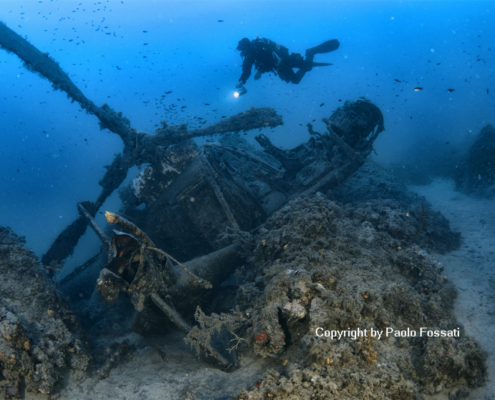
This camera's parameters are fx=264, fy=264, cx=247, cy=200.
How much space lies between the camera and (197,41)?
446 ft

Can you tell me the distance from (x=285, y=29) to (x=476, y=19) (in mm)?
83010

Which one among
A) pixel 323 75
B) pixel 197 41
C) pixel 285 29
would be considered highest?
pixel 285 29

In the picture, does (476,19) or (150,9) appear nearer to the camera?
(476,19)

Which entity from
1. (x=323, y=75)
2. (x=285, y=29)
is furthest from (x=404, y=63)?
(x=285, y=29)

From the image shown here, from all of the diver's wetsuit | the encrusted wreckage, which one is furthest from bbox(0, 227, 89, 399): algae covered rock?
the diver's wetsuit

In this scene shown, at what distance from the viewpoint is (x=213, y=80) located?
10938cm

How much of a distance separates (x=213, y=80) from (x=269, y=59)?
108823 mm

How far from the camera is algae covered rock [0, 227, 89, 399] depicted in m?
3.40

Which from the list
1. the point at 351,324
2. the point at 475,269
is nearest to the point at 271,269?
the point at 351,324

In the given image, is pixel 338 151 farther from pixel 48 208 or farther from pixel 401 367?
pixel 48 208
